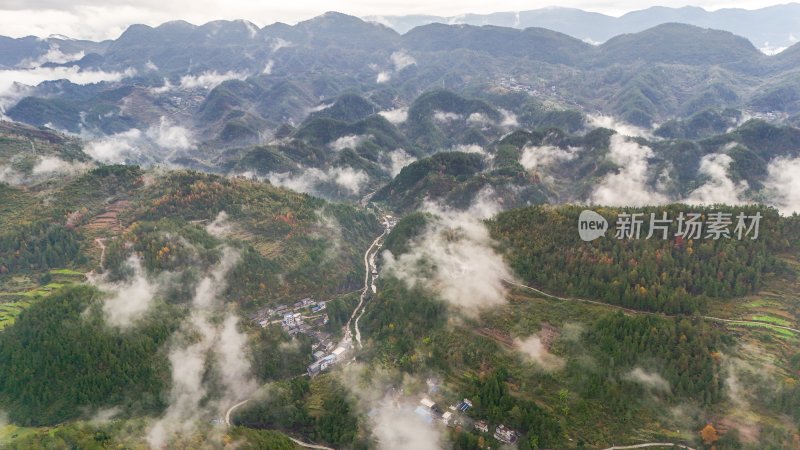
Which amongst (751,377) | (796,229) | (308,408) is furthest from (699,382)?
(308,408)

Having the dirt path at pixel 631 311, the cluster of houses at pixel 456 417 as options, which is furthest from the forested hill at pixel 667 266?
the cluster of houses at pixel 456 417

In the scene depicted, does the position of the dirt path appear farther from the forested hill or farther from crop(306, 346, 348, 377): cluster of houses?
crop(306, 346, 348, 377): cluster of houses

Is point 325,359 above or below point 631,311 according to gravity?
below

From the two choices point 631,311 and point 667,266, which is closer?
Result: point 631,311

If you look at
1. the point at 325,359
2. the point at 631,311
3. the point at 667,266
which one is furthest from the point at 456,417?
the point at 667,266

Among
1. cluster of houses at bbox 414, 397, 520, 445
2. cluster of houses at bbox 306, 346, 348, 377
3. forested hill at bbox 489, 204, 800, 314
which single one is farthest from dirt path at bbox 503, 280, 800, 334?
cluster of houses at bbox 306, 346, 348, 377

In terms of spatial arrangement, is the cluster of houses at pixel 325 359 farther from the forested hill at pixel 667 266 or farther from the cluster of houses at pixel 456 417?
the forested hill at pixel 667 266

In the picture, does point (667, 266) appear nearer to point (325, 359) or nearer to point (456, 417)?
point (456, 417)

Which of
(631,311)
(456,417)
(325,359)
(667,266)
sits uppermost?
(667,266)
